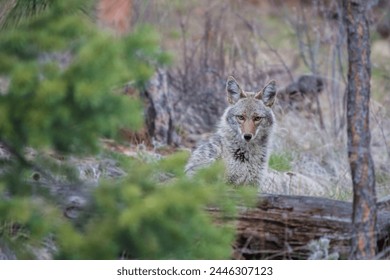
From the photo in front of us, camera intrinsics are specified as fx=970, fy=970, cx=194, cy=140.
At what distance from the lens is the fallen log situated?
22.0 feet

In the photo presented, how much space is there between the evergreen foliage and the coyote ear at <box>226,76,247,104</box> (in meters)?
4.18

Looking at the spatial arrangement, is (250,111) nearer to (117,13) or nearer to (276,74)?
(276,74)

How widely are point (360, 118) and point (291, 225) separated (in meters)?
1.24

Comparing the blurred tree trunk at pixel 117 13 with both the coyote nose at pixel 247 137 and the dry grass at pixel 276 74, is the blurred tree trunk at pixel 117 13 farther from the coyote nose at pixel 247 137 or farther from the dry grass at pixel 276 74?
the coyote nose at pixel 247 137

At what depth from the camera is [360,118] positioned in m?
5.82

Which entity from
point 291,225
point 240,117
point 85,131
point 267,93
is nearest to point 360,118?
point 291,225

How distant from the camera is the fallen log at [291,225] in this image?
6703 millimetres

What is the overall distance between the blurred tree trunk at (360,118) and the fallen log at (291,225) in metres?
0.77

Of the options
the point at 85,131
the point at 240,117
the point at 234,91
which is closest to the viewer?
the point at 85,131

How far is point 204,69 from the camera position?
12.9 m

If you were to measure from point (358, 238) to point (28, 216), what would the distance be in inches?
83.7

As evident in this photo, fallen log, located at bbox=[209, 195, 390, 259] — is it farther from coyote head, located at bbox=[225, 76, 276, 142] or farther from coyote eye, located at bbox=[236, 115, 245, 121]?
coyote eye, located at bbox=[236, 115, 245, 121]

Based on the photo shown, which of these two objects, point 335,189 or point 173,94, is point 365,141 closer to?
point 335,189

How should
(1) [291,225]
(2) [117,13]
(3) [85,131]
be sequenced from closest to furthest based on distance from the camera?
1. (3) [85,131]
2. (1) [291,225]
3. (2) [117,13]
